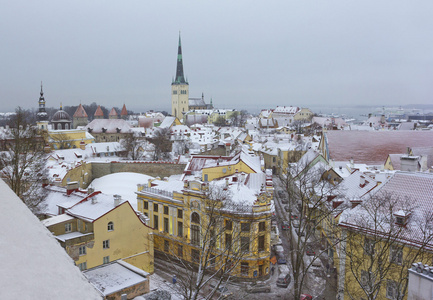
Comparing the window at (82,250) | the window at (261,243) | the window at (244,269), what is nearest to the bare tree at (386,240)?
the window at (261,243)

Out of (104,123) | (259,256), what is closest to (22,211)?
(259,256)

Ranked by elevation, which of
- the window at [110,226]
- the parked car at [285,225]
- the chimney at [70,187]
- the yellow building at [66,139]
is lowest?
the parked car at [285,225]

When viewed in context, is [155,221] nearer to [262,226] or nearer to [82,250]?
[82,250]

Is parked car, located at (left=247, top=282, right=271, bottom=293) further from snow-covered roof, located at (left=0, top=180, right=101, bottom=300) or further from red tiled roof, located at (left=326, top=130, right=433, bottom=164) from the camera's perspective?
red tiled roof, located at (left=326, top=130, right=433, bottom=164)

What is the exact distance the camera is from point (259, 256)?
66.4 ft

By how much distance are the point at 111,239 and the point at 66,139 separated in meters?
39.0

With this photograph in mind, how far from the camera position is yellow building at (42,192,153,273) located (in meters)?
17.5

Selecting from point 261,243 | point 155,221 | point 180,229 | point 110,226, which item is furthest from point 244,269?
point 110,226

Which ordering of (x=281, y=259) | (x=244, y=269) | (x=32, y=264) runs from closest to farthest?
(x=32, y=264) < (x=244, y=269) < (x=281, y=259)

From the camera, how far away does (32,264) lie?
74.1 inches

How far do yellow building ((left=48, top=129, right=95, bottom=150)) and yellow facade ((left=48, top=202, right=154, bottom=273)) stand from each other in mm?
33363

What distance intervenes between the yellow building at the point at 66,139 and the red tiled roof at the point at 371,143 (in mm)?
33270

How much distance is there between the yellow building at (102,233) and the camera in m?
17.5

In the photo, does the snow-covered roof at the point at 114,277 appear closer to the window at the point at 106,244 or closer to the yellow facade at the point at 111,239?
the yellow facade at the point at 111,239
